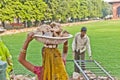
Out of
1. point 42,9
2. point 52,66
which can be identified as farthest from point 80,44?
point 42,9

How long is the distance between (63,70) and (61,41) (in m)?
0.27

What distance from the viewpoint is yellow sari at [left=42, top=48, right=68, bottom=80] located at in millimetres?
3039

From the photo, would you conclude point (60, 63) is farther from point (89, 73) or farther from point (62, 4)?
point (62, 4)

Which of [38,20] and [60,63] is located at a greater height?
[60,63]

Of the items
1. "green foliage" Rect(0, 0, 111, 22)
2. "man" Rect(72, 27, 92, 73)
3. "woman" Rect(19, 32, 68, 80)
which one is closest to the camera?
"woman" Rect(19, 32, 68, 80)

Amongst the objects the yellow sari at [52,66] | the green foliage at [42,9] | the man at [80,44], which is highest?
the yellow sari at [52,66]

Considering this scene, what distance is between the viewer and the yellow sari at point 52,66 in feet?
9.97

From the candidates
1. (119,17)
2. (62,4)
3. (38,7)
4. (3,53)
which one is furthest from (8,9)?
(119,17)

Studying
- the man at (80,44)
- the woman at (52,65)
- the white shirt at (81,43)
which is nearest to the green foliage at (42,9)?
the man at (80,44)

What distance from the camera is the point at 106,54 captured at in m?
13.2

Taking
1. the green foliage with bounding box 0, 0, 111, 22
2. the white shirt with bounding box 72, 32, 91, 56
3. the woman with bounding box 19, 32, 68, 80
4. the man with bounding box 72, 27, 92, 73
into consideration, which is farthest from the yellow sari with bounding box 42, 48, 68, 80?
the green foliage with bounding box 0, 0, 111, 22

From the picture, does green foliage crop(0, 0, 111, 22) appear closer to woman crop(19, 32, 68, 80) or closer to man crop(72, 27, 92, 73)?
man crop(72, 27, 92, 73)

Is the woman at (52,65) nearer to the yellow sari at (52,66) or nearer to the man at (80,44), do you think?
the yellow sari at (52,66)

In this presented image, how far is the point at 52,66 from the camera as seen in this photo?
304 centimetres
